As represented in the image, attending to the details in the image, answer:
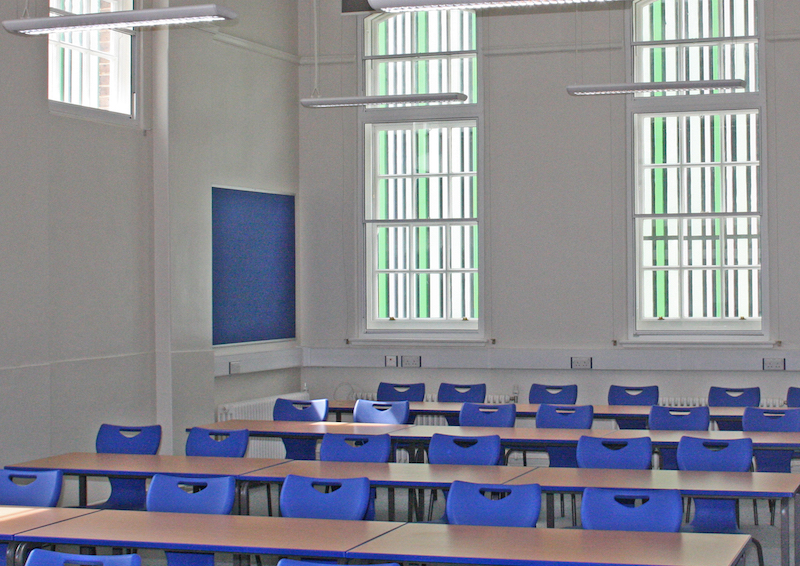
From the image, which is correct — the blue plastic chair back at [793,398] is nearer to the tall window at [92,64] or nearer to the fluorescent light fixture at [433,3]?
the fluorescent light fixture at [433,3]

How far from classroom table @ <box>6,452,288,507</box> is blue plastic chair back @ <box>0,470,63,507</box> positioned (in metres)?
0.36

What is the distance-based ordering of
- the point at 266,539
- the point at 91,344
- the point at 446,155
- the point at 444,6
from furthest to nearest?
the point at 446,155, the point at 91,344, the point at 444,6, the point at 266,539

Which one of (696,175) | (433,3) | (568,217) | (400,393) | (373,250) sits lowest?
(400,393)

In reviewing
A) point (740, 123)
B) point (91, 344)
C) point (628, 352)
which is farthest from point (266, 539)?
point (740, 123)

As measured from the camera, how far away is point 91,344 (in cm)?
796

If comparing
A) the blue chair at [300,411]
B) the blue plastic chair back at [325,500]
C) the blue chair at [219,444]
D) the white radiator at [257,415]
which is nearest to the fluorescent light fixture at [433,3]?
the blue plastic chair back at [325,500]

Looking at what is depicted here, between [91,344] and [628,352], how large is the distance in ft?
16.4

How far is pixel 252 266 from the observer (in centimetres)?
988

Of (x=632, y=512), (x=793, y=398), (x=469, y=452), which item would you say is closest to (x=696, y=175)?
(x=793, y=398)

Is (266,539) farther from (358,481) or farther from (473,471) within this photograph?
(473,471)

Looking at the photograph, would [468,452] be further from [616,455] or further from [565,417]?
[565,417]

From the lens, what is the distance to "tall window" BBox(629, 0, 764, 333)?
9.74 metres

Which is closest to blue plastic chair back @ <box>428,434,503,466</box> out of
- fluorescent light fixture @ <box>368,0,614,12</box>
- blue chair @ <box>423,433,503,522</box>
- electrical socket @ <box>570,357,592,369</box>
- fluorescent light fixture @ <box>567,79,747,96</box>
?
blue chair @ <box>423,433,503,522</box>

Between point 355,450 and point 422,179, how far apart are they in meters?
4.89
